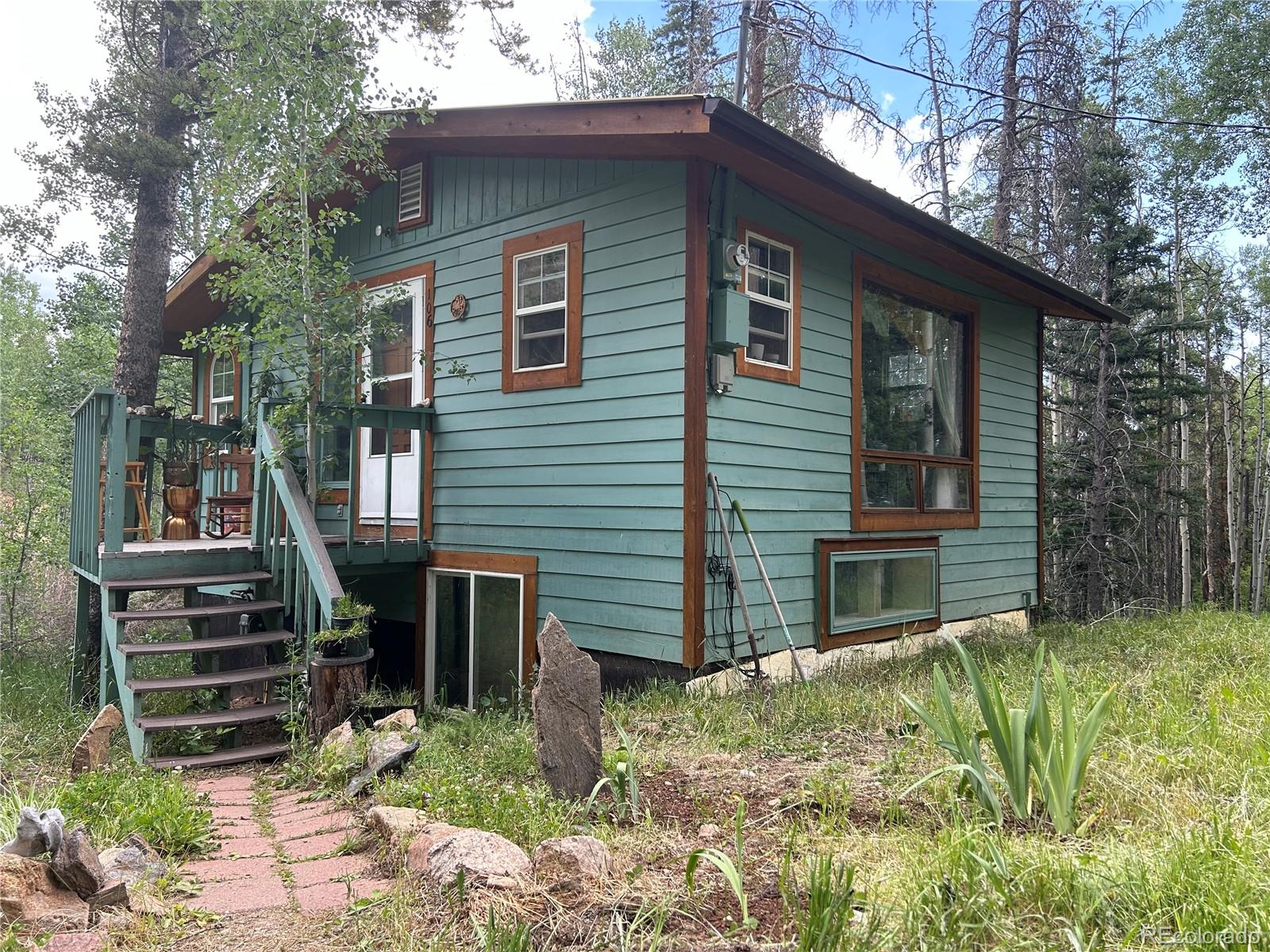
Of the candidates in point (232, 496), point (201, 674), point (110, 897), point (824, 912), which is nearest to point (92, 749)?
point (201, 674)

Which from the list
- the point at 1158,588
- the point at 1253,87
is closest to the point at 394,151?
the point at 1253,87

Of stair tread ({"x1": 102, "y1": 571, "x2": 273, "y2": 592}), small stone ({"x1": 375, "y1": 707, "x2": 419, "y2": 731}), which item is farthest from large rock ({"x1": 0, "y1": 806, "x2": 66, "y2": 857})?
stair tread ({"x1": 102, "y1": 571, "x2": 273, "y2": 592})

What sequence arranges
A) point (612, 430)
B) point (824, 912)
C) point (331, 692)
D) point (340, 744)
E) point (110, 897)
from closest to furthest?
point (824, 912), point (110, 897), point (340, 744), point (331, 692), point (612, 430)

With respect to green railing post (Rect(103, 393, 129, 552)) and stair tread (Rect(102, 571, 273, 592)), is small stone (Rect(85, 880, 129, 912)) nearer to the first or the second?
stair tread (Rect(102, 571, 273, 592))

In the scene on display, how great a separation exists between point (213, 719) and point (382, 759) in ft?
5.37

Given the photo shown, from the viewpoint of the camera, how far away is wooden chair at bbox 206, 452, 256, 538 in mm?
8281

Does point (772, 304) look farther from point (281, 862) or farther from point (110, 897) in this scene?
point (110, 897)

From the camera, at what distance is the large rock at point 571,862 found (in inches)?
90.9

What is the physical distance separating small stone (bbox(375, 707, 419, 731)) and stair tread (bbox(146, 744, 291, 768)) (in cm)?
91

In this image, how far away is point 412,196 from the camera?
Answer: 25.3 feet

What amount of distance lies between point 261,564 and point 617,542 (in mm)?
2604

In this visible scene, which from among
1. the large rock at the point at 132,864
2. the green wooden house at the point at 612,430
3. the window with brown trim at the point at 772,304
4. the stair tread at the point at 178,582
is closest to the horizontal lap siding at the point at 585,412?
the green wooden house at the point at 612,430

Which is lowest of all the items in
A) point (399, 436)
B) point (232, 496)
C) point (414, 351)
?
point (232, 496)

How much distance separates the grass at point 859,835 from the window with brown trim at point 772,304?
2.45 meters
